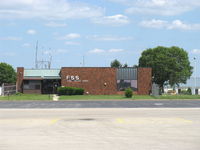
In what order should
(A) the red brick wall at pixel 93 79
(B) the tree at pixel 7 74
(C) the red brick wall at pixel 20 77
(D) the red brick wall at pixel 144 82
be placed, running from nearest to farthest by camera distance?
(A) the red brick wall at pixel 93 79 < (D) the red brick wall at pixel 144 82 < (C) the red brick wall at pixel 20 77 < (B) the tree at pixel 7 74

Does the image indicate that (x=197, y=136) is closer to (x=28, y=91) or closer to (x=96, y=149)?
(x=96, y=149)

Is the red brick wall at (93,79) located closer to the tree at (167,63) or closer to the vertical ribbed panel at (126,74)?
Result: the vertical ribbed panel at (126,74)

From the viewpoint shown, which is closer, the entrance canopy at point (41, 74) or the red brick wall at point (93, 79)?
the red brick wall at point (93, 79)

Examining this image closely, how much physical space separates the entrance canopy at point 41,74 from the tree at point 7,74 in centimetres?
647

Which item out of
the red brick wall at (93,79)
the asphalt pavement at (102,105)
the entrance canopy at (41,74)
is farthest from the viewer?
the entrance canopy at (41,74)

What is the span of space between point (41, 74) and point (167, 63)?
35441 millimetres

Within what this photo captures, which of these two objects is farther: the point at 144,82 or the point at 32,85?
the point at 32,85

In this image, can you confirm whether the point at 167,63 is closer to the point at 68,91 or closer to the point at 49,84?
the point at 49,84

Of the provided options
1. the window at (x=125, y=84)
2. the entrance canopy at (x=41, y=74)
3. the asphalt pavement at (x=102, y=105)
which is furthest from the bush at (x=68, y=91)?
the asphalt pavement at (x=102, y=105)

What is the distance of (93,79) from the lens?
216ft

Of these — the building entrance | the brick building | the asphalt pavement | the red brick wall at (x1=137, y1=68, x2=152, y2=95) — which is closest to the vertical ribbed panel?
the brick building

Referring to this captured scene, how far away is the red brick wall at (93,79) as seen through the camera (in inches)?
2581

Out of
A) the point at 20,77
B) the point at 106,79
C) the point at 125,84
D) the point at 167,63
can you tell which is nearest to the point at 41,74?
the point at 20,77

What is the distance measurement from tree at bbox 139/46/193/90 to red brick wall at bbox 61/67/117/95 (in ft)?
106
